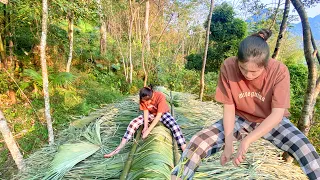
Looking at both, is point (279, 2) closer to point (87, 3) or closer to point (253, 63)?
point (87, 3)

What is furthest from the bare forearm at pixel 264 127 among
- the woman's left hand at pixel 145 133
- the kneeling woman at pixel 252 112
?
the woman's left hand at pixel 145 133

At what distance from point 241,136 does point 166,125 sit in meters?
1.27

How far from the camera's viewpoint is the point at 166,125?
2.81 meters

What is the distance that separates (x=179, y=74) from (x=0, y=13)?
604cm

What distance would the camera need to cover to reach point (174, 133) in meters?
2.63

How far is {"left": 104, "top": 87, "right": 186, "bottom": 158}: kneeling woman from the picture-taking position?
255 cm

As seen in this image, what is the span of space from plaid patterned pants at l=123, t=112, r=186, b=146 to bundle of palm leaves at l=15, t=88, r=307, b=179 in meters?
0.08

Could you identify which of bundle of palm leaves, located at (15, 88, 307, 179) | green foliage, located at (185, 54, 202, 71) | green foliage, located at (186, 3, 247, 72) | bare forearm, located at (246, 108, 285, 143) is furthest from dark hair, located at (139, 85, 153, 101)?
green foliage, located at (185, 54, 202, 71)

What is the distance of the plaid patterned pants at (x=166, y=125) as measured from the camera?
2.54 metres

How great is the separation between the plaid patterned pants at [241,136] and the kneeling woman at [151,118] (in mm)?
874

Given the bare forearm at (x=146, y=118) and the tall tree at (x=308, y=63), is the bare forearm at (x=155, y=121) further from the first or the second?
the tall tree at (x=308, y=63)

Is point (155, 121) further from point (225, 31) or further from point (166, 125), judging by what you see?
point (225, 31)

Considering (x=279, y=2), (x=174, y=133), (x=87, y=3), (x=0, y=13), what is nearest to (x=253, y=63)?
(x=174, y=133)

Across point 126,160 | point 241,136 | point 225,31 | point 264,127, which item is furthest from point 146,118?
point 225,31
